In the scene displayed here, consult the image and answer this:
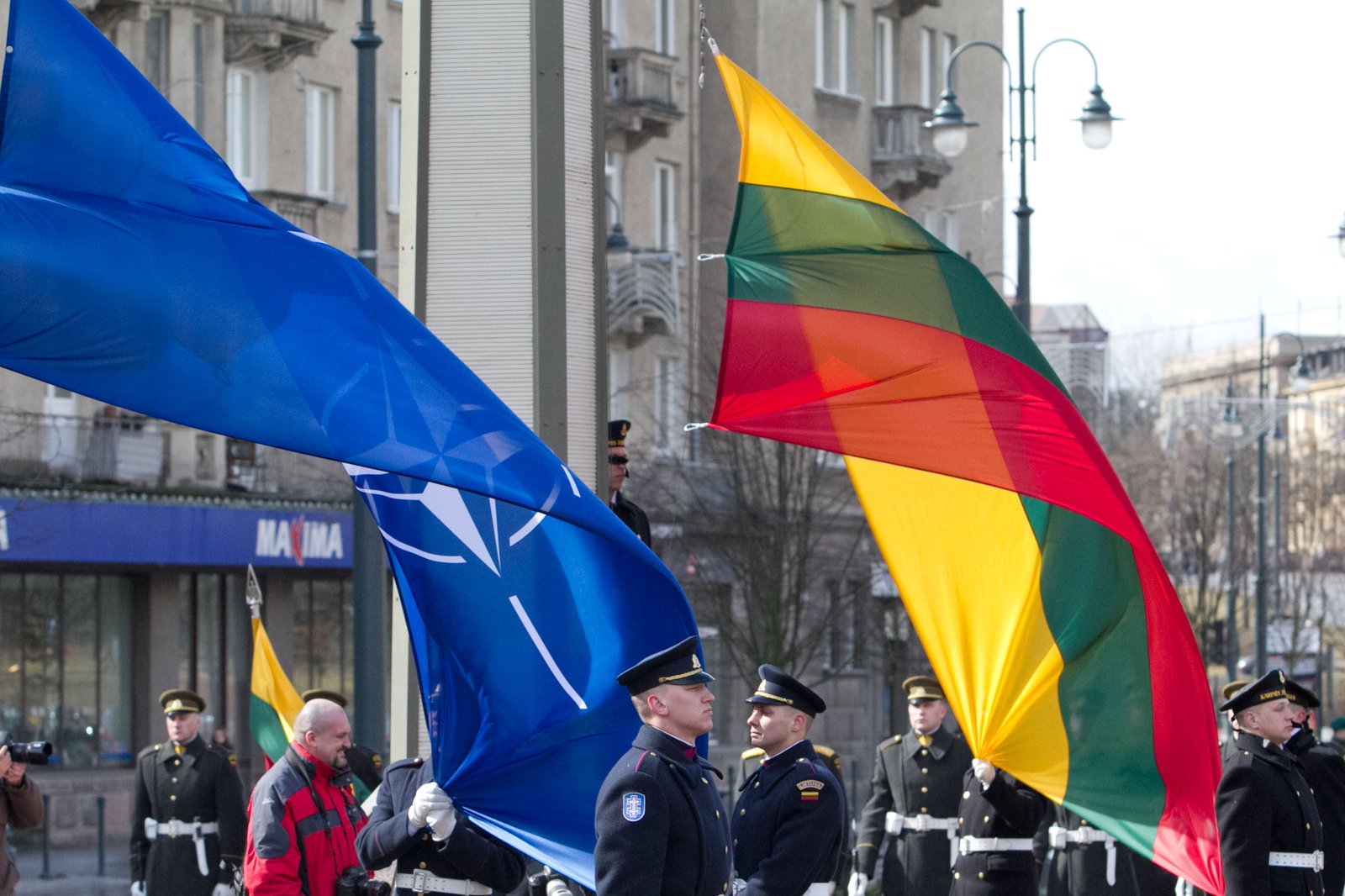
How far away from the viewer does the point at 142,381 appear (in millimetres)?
6750

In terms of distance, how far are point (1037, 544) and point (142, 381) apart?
4.33 m

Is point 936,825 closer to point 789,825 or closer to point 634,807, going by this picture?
point 789,825

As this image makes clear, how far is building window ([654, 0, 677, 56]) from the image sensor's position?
34.5m

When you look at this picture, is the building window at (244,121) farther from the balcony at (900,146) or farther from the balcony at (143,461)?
the balcony at (900,146)

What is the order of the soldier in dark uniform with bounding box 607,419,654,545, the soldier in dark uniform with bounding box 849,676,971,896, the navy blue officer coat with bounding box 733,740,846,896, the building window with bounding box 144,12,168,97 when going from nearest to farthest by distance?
1. the navy blue officer coat with bounding box 733,740,846,896
2. the soldier in dark uniform with bounding box 607,419,654,545
3. the soldier in dark uniform with bounding box 849,676,971,896
4. the building window with bounding box 144,12,168,97

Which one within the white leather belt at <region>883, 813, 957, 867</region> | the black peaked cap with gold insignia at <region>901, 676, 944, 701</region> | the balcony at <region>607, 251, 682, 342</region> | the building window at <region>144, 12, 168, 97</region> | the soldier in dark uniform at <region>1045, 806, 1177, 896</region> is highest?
the building window at <region>144, 12, 168, 97</region>

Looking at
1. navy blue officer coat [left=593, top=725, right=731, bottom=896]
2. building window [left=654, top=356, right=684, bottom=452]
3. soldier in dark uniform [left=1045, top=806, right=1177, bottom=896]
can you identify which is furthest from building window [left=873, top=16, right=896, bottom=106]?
navy blue officer coat [left=593, top=725, right=731, bottom=896]

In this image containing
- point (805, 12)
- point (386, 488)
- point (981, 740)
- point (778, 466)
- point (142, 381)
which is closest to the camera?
point (142, 381)

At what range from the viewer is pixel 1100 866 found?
13828 mm

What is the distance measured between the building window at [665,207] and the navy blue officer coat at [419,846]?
1041 inches

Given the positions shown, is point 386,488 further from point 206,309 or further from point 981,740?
point 981,740

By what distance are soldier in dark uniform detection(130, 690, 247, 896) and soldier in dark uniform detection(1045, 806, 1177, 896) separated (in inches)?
200

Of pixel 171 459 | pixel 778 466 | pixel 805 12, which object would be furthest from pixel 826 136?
pixel 171 459

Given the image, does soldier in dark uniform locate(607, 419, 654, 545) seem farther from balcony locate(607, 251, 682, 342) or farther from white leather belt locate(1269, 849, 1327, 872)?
balcony locate(607, 251, 682, 342)
